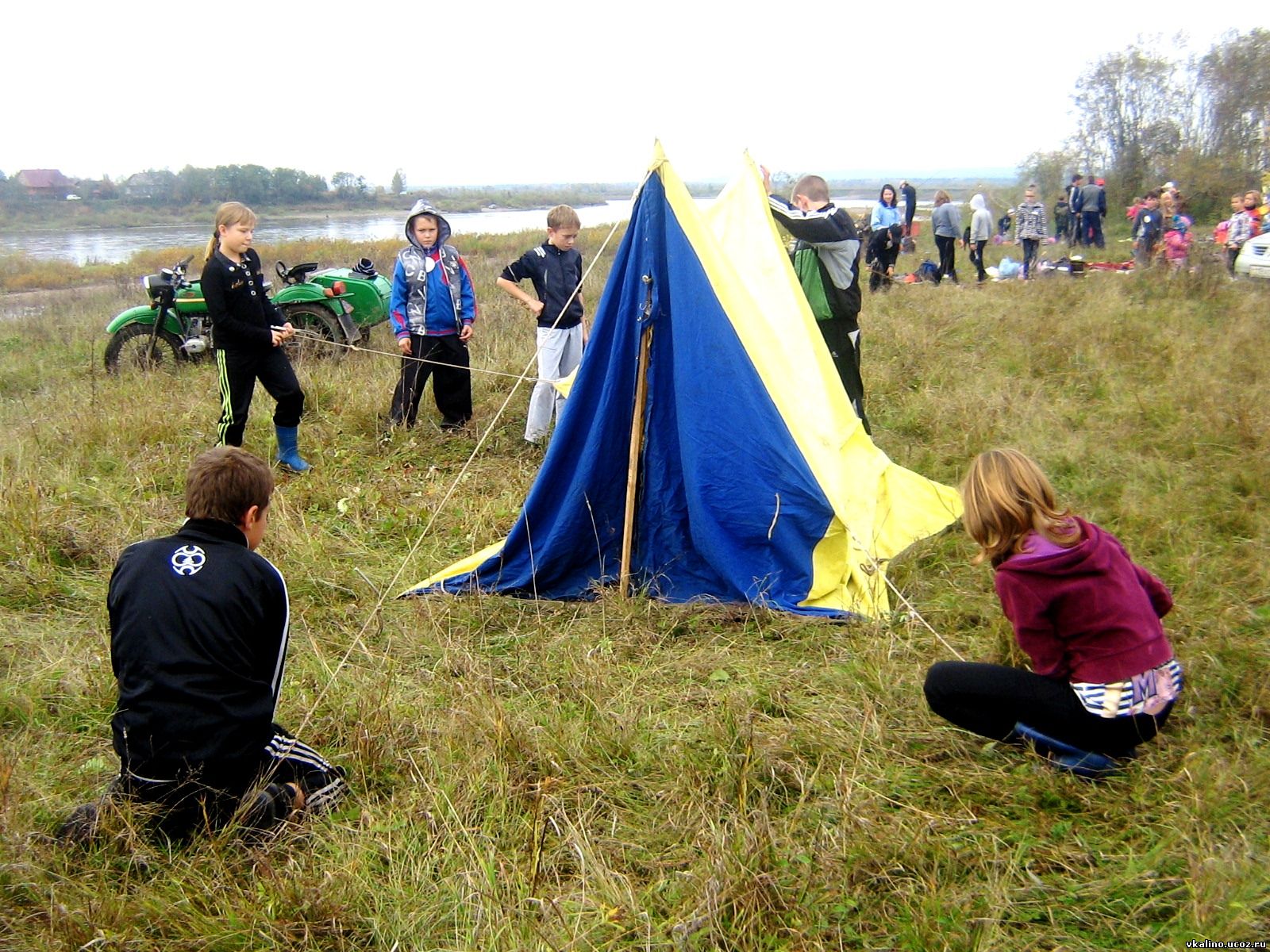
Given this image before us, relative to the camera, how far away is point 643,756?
265 centimetres

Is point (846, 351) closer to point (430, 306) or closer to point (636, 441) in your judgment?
point (636, 441)

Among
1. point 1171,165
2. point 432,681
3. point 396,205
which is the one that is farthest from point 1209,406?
point 396,205

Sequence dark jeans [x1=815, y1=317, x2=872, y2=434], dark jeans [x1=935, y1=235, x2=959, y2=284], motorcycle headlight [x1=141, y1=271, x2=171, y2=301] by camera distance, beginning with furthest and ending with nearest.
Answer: dark jeans [x1=935, y1=235, x2=959, y2=284]
motorcycle headlight [x1=141, y1=271, x2=171, y2=301]
dark jeans [x1=815, y1=317, x2=872, y2=434]

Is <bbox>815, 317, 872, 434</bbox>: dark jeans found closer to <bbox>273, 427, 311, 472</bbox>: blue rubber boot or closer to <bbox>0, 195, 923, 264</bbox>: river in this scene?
<bbox>273, 427, 311, 472</bbox>: blue rubber boot

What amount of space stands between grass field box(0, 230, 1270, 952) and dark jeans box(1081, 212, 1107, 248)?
42.5ft

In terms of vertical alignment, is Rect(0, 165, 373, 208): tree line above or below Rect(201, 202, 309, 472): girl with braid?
above

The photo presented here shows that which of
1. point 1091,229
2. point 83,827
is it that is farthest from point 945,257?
point 83,827

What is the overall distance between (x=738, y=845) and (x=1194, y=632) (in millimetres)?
1969

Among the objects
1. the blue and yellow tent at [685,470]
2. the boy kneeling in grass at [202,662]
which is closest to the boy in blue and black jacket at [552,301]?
the blue and yellow tent at [685,470]

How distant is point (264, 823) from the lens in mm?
2354

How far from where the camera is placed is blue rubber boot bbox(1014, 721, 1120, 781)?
246cm

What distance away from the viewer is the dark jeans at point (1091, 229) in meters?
16.9

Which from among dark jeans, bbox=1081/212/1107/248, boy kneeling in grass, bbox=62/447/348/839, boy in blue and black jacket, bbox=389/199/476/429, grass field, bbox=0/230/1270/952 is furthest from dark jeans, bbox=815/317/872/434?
dark jeans, bbox=1081/212/1107/248

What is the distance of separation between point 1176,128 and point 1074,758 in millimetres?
26003
